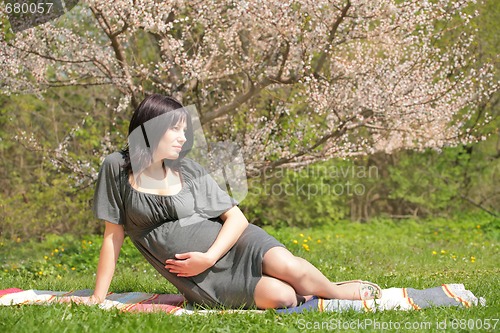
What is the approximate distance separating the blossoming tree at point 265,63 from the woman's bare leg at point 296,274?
7.97ft

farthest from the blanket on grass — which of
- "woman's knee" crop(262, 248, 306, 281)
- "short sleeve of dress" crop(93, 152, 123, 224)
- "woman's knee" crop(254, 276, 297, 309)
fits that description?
"short sleeve of dress" crop(93, 152, 123, 224)

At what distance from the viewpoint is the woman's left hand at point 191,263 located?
304 centimetres

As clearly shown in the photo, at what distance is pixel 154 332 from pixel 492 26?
8.72 metres

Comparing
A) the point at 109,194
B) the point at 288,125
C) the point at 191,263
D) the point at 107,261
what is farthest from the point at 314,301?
the point at 288,125

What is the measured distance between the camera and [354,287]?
3301mm

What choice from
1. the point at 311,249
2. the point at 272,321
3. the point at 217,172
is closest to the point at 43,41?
the point at 217,172

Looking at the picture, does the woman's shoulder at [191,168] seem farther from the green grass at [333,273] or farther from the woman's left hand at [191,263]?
the green grass at [333,273]

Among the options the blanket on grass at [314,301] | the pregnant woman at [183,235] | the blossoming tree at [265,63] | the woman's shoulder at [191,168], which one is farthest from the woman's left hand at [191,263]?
the blossoming tree at [265,63]

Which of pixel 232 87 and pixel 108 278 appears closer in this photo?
pixel 108 278

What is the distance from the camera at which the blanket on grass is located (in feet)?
9.89

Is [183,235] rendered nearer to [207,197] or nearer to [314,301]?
[207,197]

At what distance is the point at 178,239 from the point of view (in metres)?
3.11

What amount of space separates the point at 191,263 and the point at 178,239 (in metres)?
0.14

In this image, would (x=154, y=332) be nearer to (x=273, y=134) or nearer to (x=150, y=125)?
(x=150, y=125)
